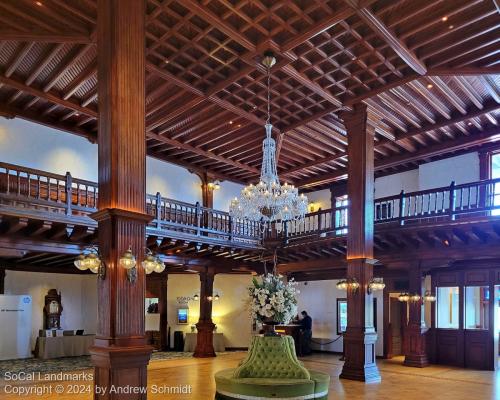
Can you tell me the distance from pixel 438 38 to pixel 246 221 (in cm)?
831

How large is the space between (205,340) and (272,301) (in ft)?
29.3

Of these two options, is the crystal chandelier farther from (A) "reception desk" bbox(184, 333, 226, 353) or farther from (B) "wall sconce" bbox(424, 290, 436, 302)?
(A) "reception desk" bbox(184, 333, 226, 353)

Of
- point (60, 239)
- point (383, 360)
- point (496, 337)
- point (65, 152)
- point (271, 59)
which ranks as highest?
point (271, 59)

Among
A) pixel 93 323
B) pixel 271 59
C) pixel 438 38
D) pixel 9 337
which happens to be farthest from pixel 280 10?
pixel 93 323

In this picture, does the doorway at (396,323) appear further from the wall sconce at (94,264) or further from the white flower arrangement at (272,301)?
the wall sconce at (94,264)

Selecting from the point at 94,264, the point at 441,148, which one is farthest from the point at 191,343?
the point at 94,264

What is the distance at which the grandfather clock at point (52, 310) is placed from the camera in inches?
656

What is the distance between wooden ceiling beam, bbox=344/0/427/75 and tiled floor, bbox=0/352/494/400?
19.7ft

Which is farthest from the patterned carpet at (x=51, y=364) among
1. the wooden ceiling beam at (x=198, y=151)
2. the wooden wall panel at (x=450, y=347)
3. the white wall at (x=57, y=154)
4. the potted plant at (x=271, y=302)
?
the wooden wall panel at (x=450, y=347)

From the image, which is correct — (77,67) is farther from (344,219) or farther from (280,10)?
(344,219)

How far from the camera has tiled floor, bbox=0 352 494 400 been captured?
358 inches

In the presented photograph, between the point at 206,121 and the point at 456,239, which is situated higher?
the point at 206,121

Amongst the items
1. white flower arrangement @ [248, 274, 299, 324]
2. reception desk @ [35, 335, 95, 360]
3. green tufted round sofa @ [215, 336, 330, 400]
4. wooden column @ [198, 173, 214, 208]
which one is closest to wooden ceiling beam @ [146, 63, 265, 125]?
white flower arrangement @ [248, 274, 299, 324]

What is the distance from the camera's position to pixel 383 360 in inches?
583
